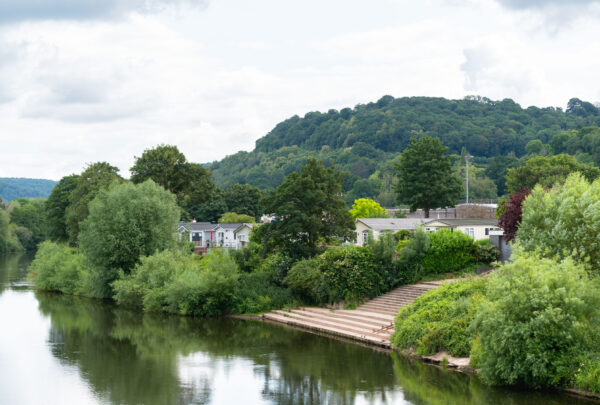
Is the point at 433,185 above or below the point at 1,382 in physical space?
above

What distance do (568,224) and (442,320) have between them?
21.1ft

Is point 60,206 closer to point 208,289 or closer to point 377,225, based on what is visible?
point 377,225

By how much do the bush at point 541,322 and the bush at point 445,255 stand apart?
58.3 ft

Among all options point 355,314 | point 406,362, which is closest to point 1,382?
point 406,362

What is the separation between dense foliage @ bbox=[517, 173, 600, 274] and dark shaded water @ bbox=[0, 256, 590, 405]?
624cm

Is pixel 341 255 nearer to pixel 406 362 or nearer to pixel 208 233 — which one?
pixel 406 362

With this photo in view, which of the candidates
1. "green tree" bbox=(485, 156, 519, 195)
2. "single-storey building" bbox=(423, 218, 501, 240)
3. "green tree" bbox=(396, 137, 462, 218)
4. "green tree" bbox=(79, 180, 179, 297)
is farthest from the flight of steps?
"green tree" bbox=(485, 156, 519, 195)

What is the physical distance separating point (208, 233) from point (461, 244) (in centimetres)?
5073

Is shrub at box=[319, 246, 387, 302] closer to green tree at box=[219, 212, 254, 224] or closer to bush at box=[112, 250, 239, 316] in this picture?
bush at box=[112, 250, 239, 316]

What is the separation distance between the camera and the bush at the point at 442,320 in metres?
26.6

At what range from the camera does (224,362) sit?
28.6 meters

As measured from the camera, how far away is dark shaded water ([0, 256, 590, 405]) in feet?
73.4

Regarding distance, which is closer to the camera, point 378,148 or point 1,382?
point 1,382

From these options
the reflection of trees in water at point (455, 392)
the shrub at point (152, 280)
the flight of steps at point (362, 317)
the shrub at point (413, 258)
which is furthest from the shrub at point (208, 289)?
the reflection of trees in water at point (455, 392)
